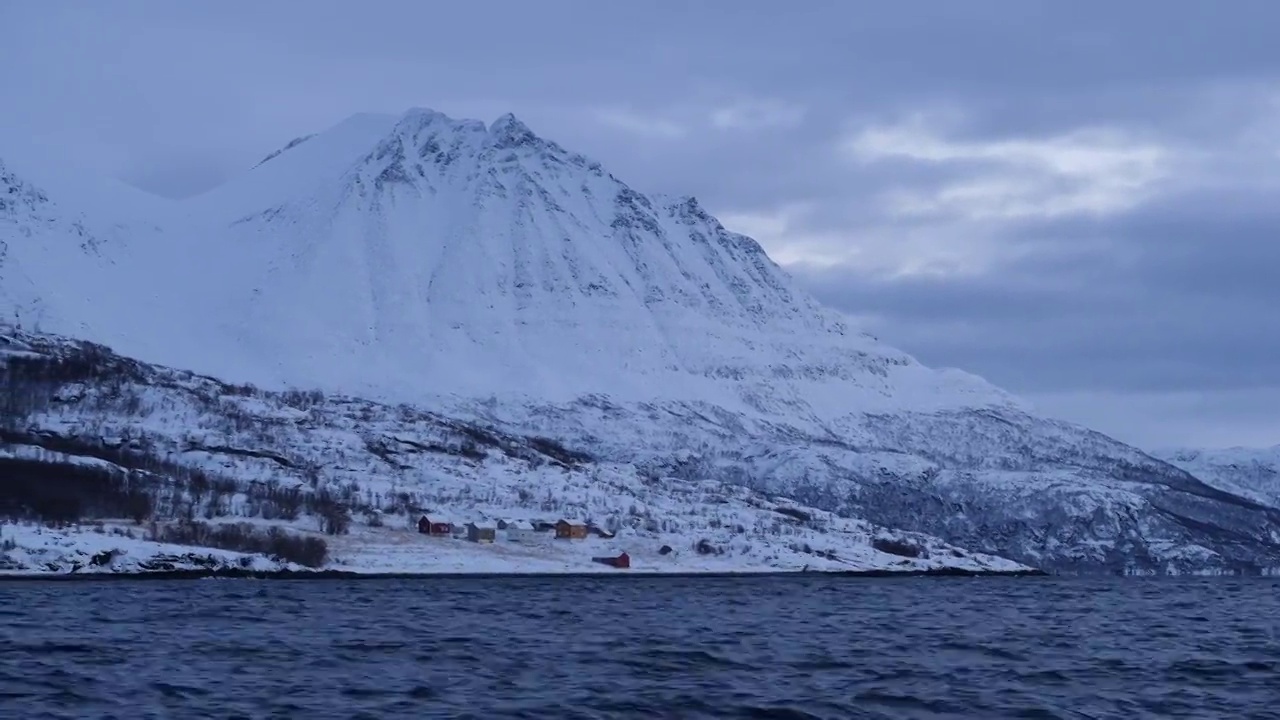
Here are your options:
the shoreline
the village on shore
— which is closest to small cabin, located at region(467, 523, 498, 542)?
the village on shore

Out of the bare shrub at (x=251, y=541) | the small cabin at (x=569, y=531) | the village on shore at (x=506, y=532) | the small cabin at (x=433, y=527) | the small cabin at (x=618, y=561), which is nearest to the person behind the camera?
the bare shrub at (x=251, y=541)

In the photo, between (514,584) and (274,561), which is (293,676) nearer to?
(514,584)

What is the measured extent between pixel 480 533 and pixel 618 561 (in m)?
16.6

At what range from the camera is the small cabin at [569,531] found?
196000 mm

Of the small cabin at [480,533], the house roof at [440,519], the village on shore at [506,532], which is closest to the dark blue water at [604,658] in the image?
the village on shore at [506,532]

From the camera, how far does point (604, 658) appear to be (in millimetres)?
61750

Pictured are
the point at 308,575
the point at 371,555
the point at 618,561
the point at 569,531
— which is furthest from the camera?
the point at 569,531

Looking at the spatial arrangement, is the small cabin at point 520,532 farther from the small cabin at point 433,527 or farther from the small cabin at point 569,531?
the small cabin at point 433,527

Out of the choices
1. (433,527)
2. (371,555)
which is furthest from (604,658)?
(433,527)

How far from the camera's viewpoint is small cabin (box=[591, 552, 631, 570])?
600 ft

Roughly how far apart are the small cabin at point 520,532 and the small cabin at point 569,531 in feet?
8.55

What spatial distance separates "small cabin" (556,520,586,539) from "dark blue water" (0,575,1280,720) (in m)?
84.6

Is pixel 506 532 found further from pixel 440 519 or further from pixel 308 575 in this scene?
pixel 308 575

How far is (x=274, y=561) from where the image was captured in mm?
154000
